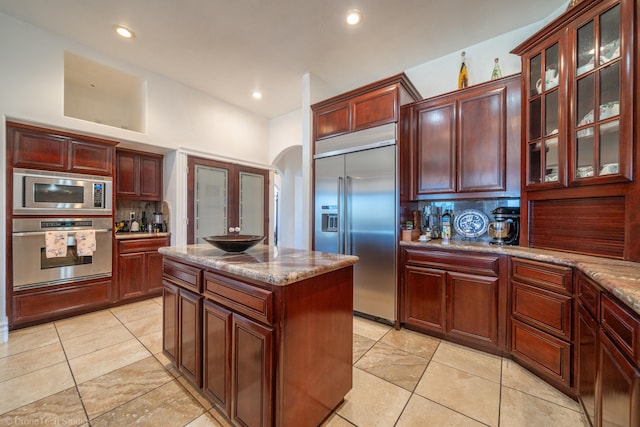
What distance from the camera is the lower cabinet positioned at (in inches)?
34.8

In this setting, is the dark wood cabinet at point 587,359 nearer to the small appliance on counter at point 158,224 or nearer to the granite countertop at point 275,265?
the granite countertop at point 275,265

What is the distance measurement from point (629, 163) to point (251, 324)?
2.31m

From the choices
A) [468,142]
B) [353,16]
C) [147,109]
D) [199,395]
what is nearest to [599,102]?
[468,142]

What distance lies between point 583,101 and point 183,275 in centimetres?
293

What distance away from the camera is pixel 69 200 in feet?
9.00

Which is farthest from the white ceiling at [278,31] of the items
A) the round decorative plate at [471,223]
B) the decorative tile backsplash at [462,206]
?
the round decorative plate at [471,223]

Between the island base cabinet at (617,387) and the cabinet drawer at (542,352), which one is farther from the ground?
the island base cabinet at (617,387)

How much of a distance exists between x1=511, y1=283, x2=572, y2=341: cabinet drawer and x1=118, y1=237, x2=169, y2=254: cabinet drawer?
4073mm

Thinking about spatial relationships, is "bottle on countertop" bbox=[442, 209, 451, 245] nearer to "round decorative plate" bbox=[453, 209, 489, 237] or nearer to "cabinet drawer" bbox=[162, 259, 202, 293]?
"round decorative plate" bbox=[453, 209, 489, 237]

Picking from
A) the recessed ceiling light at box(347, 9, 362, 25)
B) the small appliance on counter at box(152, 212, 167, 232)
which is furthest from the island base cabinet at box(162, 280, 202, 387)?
the recessed ceiling light at box(347, 9, 362, 25)

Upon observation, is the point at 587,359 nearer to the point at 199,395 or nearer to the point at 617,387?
the point at 617,387

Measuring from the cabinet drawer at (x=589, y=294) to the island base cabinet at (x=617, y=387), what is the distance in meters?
0.13

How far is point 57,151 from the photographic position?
8.79 ft

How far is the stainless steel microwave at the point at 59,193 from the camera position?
2.48 meters
